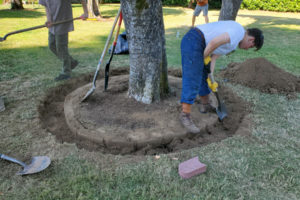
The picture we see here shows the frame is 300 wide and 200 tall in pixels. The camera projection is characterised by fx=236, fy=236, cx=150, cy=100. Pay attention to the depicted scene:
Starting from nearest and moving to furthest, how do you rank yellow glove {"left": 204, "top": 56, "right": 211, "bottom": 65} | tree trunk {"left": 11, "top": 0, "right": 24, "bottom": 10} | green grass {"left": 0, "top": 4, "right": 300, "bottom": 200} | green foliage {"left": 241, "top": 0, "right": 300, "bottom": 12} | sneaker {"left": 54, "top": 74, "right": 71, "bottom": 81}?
green grass {"left": 0, "top": 4, "right": 300, "bottom": 200}
yellow glove {"left": 204, "top": 56, "right": 211, "bottom": 65}
sneaker {"left": 54, "top": 74, "right": 71, "bottom": 81}
tree trunk {"left": 11, "top": 0, "right": 24, "bottom": 10}
green foliage {"left": 241, "top": 0, "right": 300, "bottom": 12}

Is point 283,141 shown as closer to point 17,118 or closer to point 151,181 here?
point 151,181

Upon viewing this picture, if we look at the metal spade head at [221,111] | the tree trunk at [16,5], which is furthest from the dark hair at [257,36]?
the tree trunk at [16,5]

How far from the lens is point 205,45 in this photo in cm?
265

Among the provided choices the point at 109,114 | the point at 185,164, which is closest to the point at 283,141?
the point at 185,164

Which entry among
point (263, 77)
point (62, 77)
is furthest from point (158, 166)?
point (263, 77)

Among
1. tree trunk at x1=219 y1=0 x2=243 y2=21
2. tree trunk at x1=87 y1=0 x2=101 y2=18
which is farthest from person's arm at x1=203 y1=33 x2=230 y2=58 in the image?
tree trunk at x1=87 y1=0 x2=101 y2=18

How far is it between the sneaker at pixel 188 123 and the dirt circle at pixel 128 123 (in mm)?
58

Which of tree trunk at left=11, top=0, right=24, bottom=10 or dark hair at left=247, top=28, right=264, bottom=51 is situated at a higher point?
tree trunk at left=11, top=0, right=24, bottom=10

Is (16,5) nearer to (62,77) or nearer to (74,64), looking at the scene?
(74,64)

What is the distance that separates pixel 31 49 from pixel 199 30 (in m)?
4.87

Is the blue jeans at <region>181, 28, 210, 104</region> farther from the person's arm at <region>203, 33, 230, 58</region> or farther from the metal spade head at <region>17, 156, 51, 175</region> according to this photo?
the metal spade head at <region>17, 156, 51, 175</region>

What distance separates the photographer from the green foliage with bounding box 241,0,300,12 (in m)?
17.1

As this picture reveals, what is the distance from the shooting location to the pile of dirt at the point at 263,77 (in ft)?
13.4

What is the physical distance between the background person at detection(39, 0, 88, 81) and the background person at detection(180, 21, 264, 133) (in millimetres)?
2311
